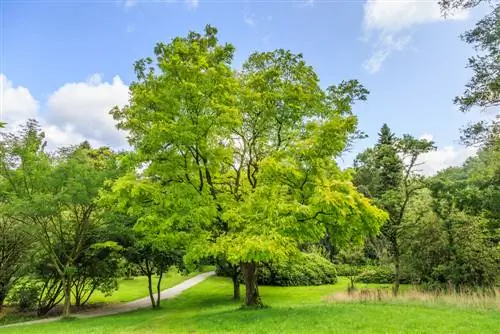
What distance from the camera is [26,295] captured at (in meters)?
21.8

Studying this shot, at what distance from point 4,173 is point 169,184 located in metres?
10.3

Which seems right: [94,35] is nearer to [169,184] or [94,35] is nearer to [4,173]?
[4,173]

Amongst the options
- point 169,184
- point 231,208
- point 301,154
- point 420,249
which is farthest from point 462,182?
point 169,184

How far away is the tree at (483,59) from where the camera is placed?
477 inches

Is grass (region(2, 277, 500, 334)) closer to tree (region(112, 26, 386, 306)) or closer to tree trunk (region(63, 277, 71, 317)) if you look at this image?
tree (region(112, 26, 386, 306))

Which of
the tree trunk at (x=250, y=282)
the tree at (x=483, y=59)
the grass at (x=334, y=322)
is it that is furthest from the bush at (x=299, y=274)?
the tree at (x=483, y=59)

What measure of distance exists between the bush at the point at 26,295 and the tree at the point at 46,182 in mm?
3493

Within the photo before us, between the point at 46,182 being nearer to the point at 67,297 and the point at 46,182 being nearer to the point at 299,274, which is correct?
the point at 67,297

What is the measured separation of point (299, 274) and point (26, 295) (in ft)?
64.6

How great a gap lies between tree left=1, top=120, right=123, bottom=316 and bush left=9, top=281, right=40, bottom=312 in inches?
138

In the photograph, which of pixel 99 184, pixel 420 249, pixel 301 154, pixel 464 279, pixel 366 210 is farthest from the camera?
pixel 420 249

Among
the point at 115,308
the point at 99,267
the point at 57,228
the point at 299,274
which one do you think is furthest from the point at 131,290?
the point at 299,274

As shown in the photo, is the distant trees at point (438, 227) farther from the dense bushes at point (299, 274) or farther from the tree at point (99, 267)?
the tree at point (99, 267)

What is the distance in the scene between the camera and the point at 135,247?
20375mm
